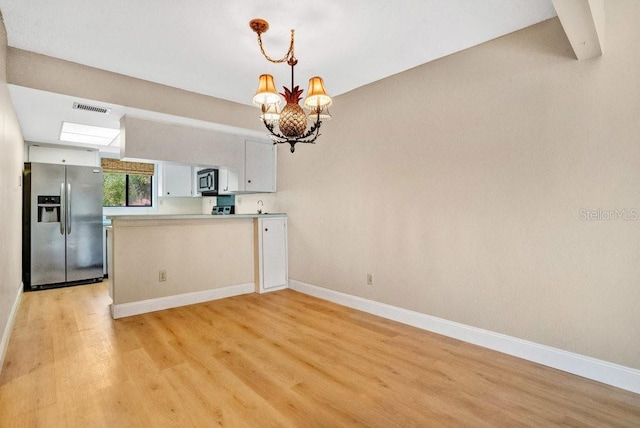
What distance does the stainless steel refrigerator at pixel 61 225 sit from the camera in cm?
457

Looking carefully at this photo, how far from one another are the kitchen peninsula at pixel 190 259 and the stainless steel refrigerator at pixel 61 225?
1.92 m

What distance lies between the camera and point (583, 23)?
1792 millimetres

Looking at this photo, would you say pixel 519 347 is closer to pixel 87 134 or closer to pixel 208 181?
pixel 208 181

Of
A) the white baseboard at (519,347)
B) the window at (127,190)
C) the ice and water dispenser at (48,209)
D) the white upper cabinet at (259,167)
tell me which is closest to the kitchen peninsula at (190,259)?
the white upper cabinet at (259,167)

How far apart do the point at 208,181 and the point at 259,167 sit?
3.72 ft

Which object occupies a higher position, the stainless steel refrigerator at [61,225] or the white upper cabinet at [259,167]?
the white upper cabinet at [259,167]

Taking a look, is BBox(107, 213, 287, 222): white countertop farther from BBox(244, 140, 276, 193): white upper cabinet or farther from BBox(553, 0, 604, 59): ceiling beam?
BBox(553, 0, 604, 59): ceiling beam

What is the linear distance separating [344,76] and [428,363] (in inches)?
109

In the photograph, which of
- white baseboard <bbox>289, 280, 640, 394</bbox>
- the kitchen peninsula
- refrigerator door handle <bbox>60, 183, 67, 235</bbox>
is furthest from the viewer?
refrigerator door handle <bbox>60, 183, 67, 235</bbox>

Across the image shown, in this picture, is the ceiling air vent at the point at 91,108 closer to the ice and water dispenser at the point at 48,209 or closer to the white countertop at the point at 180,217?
the white countertop at the point at 180,217

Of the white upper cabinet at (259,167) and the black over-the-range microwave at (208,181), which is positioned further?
the black over-the-range microwave at (208,181)

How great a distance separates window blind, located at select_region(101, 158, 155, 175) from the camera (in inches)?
233

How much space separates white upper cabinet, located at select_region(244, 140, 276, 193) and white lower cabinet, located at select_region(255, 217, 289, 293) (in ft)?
1.91

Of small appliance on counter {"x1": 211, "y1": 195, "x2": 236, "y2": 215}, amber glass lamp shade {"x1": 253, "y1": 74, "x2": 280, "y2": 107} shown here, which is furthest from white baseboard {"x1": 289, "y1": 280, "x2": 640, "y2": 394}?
small appliance on counter {"x1": 211, "y1": 195, "x2": 236, "y2": 215}
